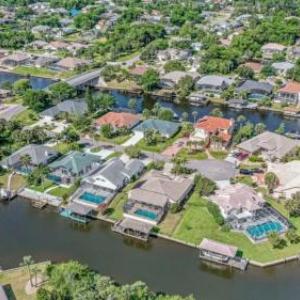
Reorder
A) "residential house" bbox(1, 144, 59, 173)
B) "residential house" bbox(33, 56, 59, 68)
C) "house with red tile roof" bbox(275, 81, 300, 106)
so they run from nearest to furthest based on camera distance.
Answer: "residential house" bbox(1, 144, 59, 173)
"house with red tile roof" bbox(275, 81, 300, 106)
"residential house" bbox(33, 56, 59, 68)

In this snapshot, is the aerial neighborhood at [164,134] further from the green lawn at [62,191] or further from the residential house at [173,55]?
the residential house at [173,55]

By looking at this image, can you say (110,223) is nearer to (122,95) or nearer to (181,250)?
(181,250)

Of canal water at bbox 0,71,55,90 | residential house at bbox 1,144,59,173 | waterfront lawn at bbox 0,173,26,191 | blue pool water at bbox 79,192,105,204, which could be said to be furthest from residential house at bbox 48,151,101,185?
canal water at bbox 0,71,55,90

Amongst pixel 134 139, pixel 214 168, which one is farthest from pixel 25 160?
pixel 214 168

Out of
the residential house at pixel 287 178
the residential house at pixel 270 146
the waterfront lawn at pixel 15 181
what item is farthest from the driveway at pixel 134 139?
the residential house at pixel 287 178

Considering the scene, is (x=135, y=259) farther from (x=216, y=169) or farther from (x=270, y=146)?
(x=270, y=146)

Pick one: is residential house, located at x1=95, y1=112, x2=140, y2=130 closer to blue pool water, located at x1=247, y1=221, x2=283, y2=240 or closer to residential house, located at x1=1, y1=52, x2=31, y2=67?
blue pool water, located at x1=247, y1=221, x2=283, y2=240

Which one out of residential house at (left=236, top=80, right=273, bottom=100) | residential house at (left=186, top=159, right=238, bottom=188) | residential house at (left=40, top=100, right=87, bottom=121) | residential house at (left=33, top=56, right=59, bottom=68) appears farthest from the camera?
Result: residential house at (left=33, top=56, right=59, bottom=68)
